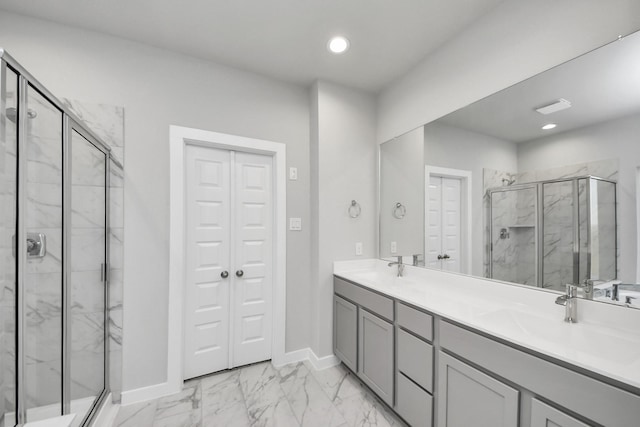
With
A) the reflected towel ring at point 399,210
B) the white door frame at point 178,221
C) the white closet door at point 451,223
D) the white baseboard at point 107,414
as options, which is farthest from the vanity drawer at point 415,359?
the white baseboard at point 107,414

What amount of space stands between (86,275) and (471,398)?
224 cm

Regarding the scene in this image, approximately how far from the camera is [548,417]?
0.96 meters

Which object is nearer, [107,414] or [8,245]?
[8,245]

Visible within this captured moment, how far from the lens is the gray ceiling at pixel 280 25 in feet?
5.35

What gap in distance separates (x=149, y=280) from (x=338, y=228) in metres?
1.59

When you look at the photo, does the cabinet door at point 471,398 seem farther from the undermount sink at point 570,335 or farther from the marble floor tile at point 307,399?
the marble floor tile at point 307,399

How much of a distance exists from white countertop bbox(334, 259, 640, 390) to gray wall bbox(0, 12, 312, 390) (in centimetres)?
159

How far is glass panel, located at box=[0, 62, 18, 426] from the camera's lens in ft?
3.15

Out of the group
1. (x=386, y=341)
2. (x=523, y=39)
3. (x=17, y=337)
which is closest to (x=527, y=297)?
(x=386, y=341)

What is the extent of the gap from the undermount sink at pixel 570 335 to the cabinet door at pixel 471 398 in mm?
235

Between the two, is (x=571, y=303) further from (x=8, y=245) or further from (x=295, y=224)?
(x=8, y=245)

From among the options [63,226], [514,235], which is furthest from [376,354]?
[63,226]

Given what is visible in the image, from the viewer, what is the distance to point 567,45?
4.39ft

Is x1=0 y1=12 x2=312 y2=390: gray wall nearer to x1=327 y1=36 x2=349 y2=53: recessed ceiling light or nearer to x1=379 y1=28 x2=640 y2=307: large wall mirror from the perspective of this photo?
x1=327 y1=36 x2=349 y2=53: recessed ceiling light
